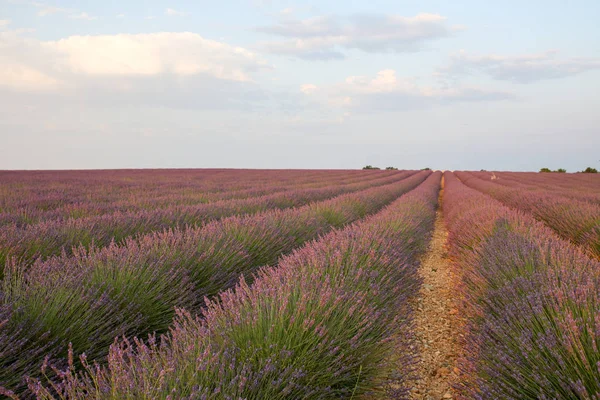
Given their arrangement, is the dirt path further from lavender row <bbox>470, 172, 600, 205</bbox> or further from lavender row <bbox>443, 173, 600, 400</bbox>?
lavender row <bbox>470, 172, 600, 205</bbox>

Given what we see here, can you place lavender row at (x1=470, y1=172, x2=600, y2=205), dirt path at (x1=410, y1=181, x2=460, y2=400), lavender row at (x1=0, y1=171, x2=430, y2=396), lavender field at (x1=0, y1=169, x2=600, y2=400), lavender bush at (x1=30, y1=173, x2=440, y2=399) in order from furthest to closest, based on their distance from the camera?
1. lavender row at (x1=470, y1=172, x2=600, y2=205)
2. dirt path at (x1=410, y1=181, x2=460, y2=400)
3. lavender row at (x1=0, y1=171, x2=430, y2=396)
4. lavender field at (x1=0, y1=169, x2=600, y2=400)
5. lavender bush at (x1=30, y1=173, x2=440, y2=399)

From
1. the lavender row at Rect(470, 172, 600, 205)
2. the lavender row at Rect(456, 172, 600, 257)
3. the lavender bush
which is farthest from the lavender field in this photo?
the lavender row at Rect(470, 172, 600, 205)

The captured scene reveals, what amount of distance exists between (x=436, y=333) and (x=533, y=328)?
154cm

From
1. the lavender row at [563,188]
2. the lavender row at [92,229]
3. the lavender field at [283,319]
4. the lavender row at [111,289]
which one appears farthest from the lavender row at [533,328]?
the lavender row at [563,188]

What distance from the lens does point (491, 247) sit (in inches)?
146

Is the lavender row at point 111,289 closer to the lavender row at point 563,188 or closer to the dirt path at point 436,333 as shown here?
the dirt path at point 436,333

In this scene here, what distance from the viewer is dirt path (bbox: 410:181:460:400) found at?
2.53 m

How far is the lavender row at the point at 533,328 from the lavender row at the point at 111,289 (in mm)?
2179

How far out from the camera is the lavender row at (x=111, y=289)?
2.07m

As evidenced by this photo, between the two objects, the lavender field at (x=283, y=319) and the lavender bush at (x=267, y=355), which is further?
the lavender field at (x=283, y=319)

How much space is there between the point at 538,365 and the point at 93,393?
196cm

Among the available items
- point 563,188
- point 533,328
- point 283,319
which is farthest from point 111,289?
point 563,188

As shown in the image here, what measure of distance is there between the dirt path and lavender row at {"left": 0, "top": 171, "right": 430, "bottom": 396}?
6.02ft

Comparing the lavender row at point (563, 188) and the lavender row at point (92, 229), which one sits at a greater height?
the lavender row at point (563, 188)
